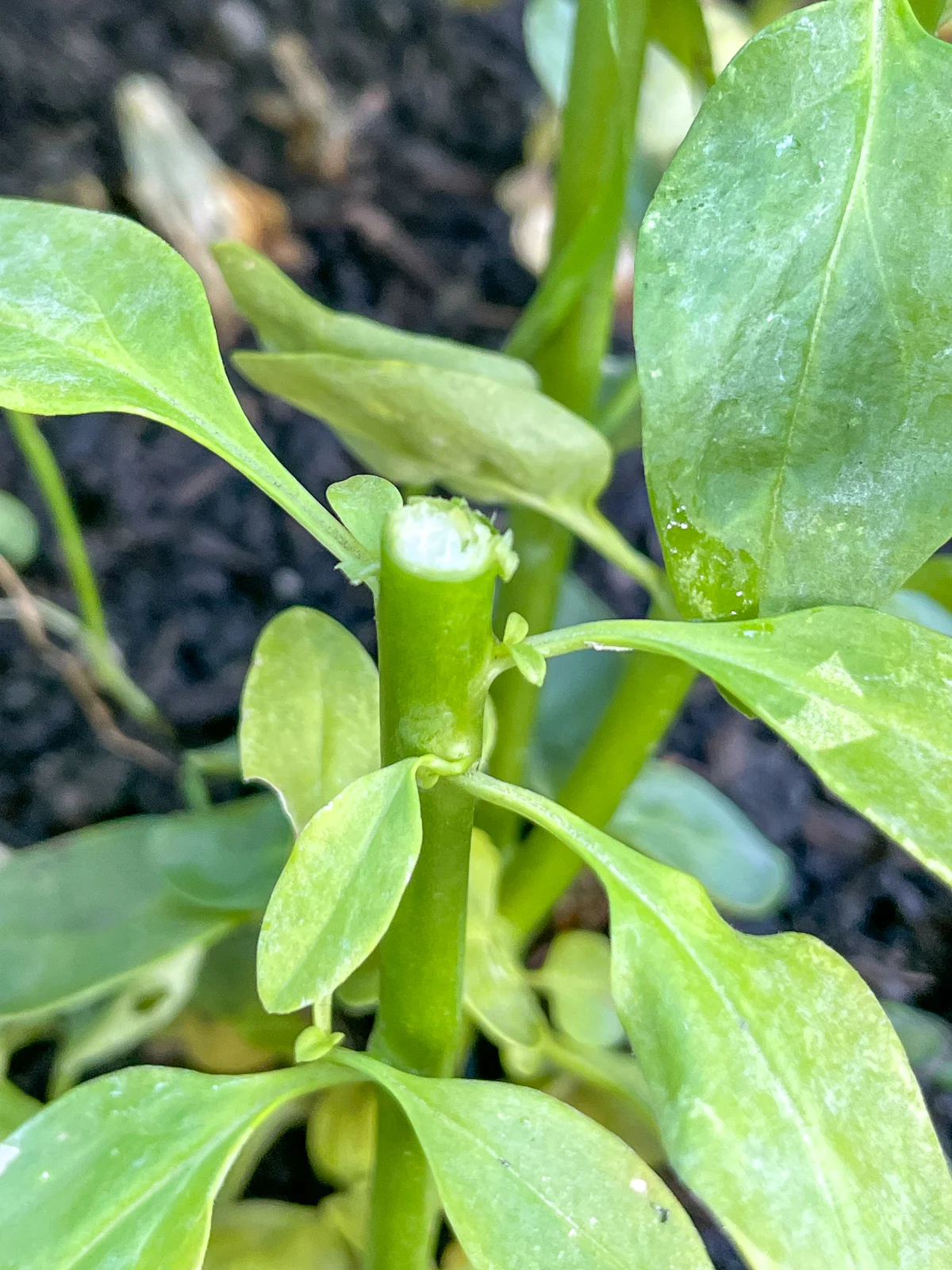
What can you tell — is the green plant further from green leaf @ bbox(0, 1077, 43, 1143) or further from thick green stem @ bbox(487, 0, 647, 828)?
green leaf @ bbox(0, 1077, 43, 1143)

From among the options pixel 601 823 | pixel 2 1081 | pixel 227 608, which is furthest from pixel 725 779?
pixel 2 1081

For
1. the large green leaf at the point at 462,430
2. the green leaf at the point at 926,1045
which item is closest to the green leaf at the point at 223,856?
the large green leaf at the point at 462,430

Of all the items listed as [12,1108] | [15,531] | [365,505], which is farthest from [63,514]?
[365,505]

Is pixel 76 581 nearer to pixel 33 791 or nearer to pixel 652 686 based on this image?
pixel 33 791

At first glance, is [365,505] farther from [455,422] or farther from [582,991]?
[582,991]

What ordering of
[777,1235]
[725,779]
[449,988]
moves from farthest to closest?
[725,779]
[449,988]
[777,1235]

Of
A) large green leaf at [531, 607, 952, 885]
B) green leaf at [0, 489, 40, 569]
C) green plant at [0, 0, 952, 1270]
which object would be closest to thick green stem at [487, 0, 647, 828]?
green plant at [0, 0, 952, 1270]
